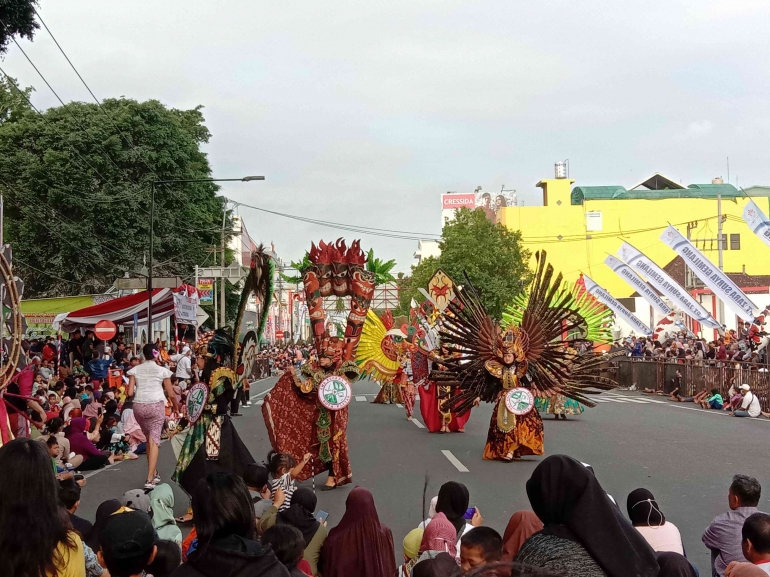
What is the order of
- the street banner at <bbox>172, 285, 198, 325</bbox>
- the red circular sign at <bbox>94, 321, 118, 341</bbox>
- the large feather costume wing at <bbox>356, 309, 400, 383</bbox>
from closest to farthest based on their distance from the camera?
1. the large feather costume wing at <bbox>356, 309, 400, 383</bbox>
2. the red circular sign at <bbox>94, 321, 118, 341</bbox>
3. the street banner at <bbox>172, 285, 198, 325</bbox>

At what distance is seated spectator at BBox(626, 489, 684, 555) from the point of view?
5.22 meters

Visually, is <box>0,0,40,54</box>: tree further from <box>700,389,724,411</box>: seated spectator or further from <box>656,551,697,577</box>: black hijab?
<box>700,389,724,411</box>: seated spectator

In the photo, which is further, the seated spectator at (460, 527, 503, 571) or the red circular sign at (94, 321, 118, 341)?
the red circular sign at (94, 321, 118, 341)

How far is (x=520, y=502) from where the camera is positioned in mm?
9883

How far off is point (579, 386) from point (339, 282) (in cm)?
384

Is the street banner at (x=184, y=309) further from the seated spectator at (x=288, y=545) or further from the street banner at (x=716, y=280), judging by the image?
the seated spectator at (x=288, y=545)

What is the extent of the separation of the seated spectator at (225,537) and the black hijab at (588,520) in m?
1.01

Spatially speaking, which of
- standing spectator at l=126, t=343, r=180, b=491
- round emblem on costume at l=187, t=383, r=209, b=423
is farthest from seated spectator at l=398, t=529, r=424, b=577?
standing spectator at l=126, t=343, r=180, b=491

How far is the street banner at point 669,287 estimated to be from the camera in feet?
84.7

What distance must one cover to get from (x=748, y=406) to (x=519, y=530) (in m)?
17.6

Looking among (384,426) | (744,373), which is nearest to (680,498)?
(384,426)

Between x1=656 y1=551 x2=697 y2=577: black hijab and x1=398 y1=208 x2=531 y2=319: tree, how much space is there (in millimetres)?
40118

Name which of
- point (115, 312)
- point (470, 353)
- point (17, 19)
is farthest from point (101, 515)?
point (115, 312)

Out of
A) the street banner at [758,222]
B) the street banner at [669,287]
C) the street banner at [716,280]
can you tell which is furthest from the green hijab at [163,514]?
the street banner at [669,287]
